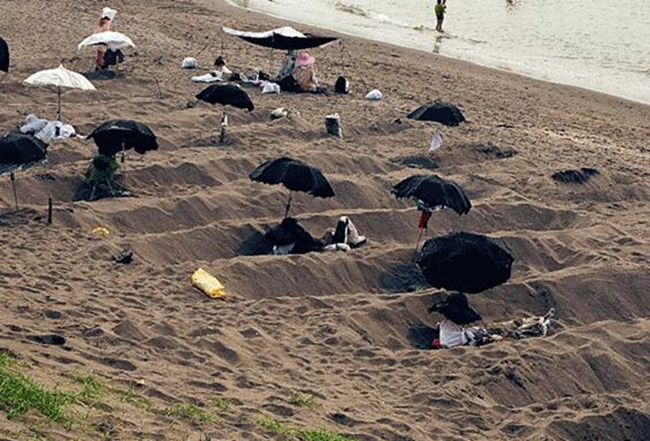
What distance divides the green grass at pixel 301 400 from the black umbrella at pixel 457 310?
8.60ft

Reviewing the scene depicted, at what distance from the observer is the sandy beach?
8406 millimetres

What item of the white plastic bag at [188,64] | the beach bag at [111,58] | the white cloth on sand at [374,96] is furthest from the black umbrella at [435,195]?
the white plastic bag at [188,64]

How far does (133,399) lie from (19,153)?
5130 mm

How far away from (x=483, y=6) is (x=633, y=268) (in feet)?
116

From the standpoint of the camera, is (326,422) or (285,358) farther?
(285,358)

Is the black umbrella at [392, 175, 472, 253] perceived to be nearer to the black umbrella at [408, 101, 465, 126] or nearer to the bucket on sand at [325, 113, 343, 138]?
the bucket on sand at [325, 113, 343, 138]

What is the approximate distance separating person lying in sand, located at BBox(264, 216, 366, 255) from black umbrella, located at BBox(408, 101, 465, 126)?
5.80m

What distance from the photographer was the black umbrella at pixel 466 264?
10562mm

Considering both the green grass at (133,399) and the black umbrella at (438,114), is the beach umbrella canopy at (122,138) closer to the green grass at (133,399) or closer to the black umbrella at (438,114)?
the green grass at (133,399)

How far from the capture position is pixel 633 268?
12.6 m

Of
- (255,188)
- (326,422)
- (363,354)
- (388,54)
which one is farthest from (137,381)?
(388,54)

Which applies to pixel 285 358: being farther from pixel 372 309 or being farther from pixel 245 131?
pixel 245 131

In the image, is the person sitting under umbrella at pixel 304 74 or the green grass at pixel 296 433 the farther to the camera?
the person sitting under umbrella at pixel 304 74

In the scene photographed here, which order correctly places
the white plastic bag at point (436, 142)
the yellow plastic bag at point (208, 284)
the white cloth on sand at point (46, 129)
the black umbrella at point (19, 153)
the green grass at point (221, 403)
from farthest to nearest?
1. the white plastic bag at point (436, 142)
2. the white cloth on sand at point (46, 129)
3. the black umbrella at point (19, 153)
4. the yellow plastic bag at point (208, 284)
5. the green grass at point (221, 403)
